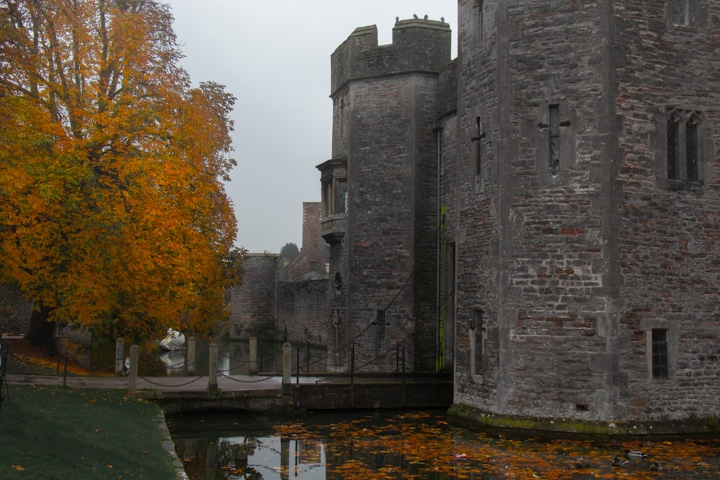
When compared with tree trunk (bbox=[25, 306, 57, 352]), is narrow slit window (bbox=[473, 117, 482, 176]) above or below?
above

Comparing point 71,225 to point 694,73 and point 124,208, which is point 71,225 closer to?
point 124,208

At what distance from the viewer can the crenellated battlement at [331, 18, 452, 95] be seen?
Result: 72.6 feet

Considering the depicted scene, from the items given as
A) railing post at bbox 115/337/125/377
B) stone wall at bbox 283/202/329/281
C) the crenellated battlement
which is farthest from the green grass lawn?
stone wall at bbox 283/202/329/281

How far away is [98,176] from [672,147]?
42.1 ft

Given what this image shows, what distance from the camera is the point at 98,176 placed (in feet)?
56.9

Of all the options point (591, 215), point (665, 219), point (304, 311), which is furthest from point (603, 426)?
point (304, 311)

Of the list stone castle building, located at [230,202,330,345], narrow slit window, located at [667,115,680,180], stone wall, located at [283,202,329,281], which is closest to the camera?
narrow slit window, located at [667,115,680,180]

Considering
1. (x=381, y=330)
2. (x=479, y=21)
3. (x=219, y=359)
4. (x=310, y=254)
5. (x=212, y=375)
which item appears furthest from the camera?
(x=310, y=254)

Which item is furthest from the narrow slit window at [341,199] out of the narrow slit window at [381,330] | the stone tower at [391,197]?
the narrow slit window at [381,330]

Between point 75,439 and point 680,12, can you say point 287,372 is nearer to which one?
point 75,439

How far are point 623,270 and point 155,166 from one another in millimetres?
10371

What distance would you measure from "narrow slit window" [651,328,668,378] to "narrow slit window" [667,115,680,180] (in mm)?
3164

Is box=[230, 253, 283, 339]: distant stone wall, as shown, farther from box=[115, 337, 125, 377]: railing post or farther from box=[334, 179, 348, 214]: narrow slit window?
box=[115, 337, 125, 377]: railing post

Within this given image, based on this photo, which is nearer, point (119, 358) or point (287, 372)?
point (287, 372)
